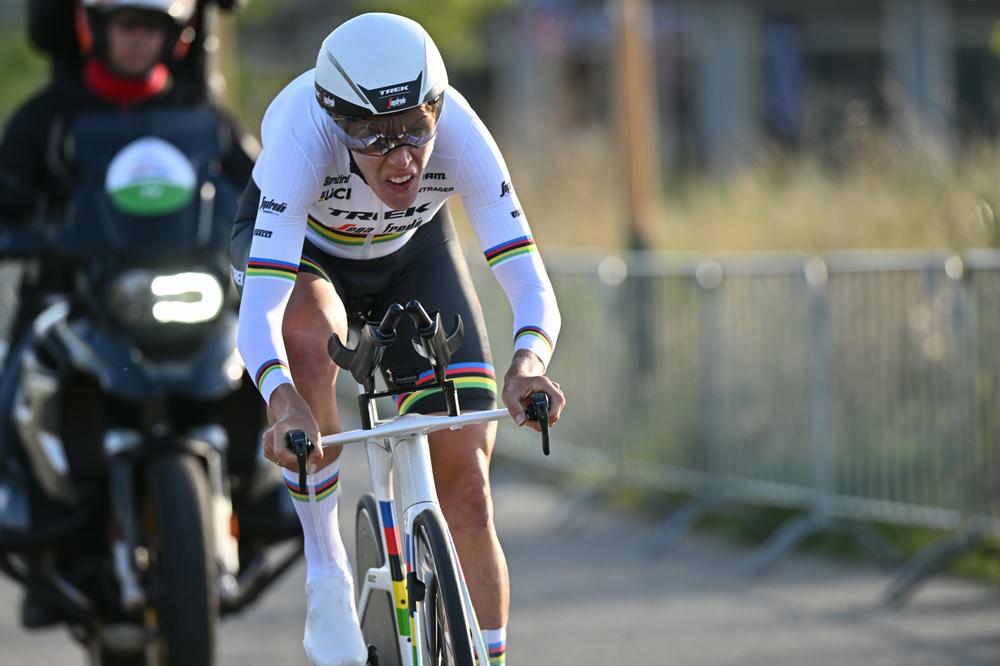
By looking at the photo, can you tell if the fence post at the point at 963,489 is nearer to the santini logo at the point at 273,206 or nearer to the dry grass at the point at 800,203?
the dry grass at the point at 800,203

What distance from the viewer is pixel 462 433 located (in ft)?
15.7

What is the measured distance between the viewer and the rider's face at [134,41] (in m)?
6.61

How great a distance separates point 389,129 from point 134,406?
2256mm

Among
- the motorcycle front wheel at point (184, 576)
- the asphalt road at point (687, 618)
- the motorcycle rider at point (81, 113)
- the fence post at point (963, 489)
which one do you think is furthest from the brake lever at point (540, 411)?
the fence post at point (963, 489)

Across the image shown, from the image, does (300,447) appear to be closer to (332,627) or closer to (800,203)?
(332,627)

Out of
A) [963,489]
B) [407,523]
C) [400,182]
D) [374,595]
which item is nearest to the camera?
[400,182]

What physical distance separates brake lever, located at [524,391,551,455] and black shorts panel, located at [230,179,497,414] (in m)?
0.53

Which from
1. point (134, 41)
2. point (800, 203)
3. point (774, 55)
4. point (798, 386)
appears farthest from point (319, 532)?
point (774, 55)

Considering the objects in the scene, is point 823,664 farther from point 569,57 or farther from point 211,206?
point 569,57

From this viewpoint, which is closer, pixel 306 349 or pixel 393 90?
pixel 393 90

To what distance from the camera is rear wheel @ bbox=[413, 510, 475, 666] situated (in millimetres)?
4074

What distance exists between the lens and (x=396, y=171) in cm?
430

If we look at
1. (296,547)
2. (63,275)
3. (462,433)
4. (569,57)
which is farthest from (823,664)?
(569,57)

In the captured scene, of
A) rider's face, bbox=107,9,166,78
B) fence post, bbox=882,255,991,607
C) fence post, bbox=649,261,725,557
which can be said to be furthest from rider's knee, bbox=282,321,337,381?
fence post, bbox=649,261,725,557
